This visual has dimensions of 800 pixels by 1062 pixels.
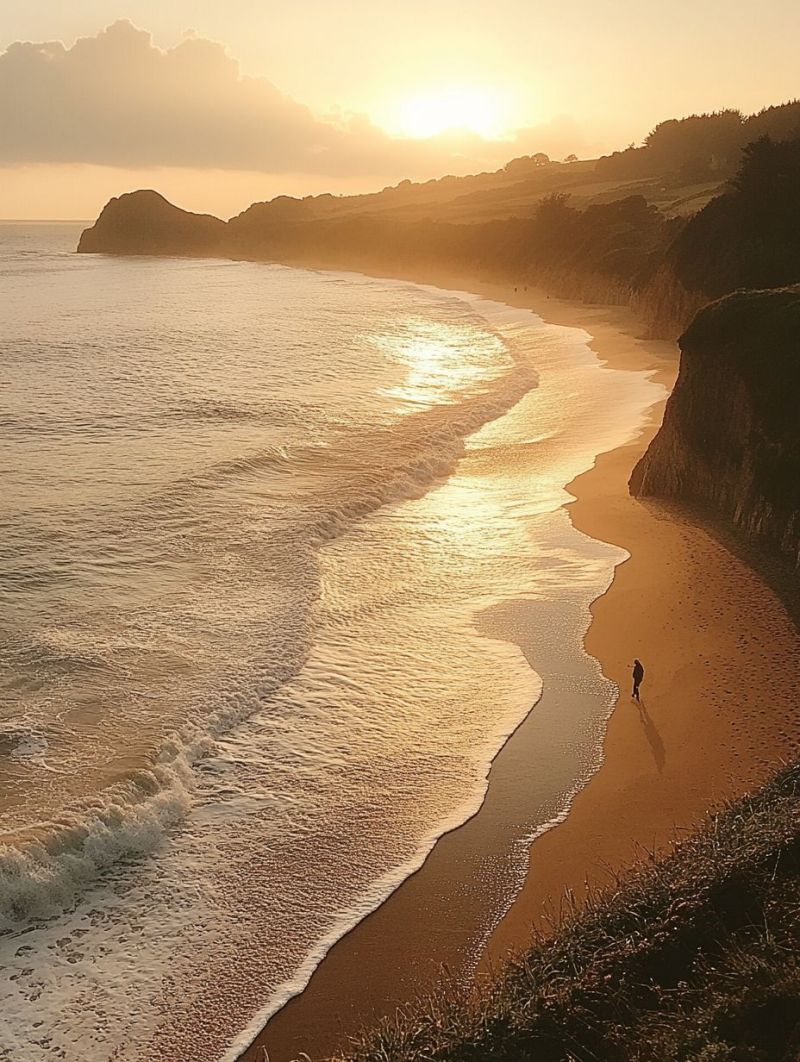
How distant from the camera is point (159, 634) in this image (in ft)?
54.0

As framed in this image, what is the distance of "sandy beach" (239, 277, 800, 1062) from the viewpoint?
9.00 metres

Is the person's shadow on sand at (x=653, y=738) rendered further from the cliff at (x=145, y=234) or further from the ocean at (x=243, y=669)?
the cliff at (x=145, y=234)

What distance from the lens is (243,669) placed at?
49.9ft

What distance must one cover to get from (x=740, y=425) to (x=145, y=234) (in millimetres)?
187825

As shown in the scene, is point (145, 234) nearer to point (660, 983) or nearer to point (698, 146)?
point (698, 146)

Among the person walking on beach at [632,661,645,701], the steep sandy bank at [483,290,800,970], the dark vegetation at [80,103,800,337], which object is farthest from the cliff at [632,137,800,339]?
the person walking on beach at [632,661,645,701]

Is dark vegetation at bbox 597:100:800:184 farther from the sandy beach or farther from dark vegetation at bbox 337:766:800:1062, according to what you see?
dark vegetation at bbox 337:766:800:1062

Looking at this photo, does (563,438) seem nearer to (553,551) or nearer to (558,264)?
(553,551)

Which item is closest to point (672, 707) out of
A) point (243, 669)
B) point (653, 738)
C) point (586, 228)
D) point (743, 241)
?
point (653, 738)

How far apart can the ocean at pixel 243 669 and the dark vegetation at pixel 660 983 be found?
2.57 meters

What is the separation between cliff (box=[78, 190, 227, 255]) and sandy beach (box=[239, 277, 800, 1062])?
184 meters

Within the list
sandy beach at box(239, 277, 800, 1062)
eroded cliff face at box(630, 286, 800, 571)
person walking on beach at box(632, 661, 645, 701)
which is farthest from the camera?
eroded cliff face at box(630, 286, 800, 571)

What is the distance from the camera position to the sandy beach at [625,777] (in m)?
9.00

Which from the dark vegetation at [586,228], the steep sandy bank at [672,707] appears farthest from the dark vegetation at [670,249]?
the steep sandy bank at [672,707]
